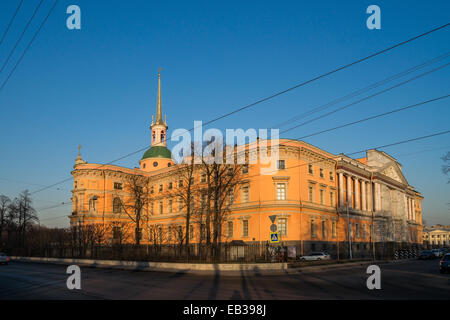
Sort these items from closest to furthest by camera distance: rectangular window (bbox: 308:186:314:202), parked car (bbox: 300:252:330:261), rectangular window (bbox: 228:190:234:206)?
parked car (bbox: 300:252:330:261) → rectangular window (bbox: 308:186:314:202) → rectangular window (bbox: 228:190:234:206)

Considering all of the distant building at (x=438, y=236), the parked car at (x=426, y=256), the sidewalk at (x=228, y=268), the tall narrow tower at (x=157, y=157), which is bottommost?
the distant building at (x=438, y=236)

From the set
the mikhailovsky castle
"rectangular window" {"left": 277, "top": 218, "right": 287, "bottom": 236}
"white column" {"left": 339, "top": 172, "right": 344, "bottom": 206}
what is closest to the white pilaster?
the mikhailovsky castle

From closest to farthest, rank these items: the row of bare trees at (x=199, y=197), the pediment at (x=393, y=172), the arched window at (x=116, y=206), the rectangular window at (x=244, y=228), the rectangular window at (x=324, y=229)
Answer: the row of bare trees at (x=199, y=197) < the rectangular window at (x=244, y=228) < the rectangular window at (x=324, y=229) < the pediment at (x=393, y=172) < the arched window at (x=116, y=206)

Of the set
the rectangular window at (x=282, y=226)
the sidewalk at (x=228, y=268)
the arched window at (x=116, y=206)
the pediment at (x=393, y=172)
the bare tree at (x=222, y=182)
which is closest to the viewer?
the sidewalk at (x=228, y=268)

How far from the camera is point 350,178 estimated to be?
5862 centimetres

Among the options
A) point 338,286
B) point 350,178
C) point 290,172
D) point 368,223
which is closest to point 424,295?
point 338,286

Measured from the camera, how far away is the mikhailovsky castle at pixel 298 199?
156ft

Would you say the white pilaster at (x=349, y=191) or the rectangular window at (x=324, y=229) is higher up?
the white pilaster at (x=349, y=191)

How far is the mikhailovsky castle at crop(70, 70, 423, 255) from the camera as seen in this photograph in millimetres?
47656

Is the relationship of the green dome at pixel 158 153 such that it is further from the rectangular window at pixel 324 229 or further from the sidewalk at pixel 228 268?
the sidewalk at pixel 228 268

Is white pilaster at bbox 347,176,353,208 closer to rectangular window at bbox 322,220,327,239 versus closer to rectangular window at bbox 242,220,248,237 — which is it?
rectangular window at bbox 322,220,327,239

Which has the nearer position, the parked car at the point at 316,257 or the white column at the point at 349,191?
the parked car at the point at 316,257

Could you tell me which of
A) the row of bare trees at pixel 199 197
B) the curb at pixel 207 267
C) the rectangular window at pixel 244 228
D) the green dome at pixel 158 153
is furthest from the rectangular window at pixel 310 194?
the green dome at pixel 158 153

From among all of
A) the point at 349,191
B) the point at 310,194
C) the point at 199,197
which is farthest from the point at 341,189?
the point at 199,197
